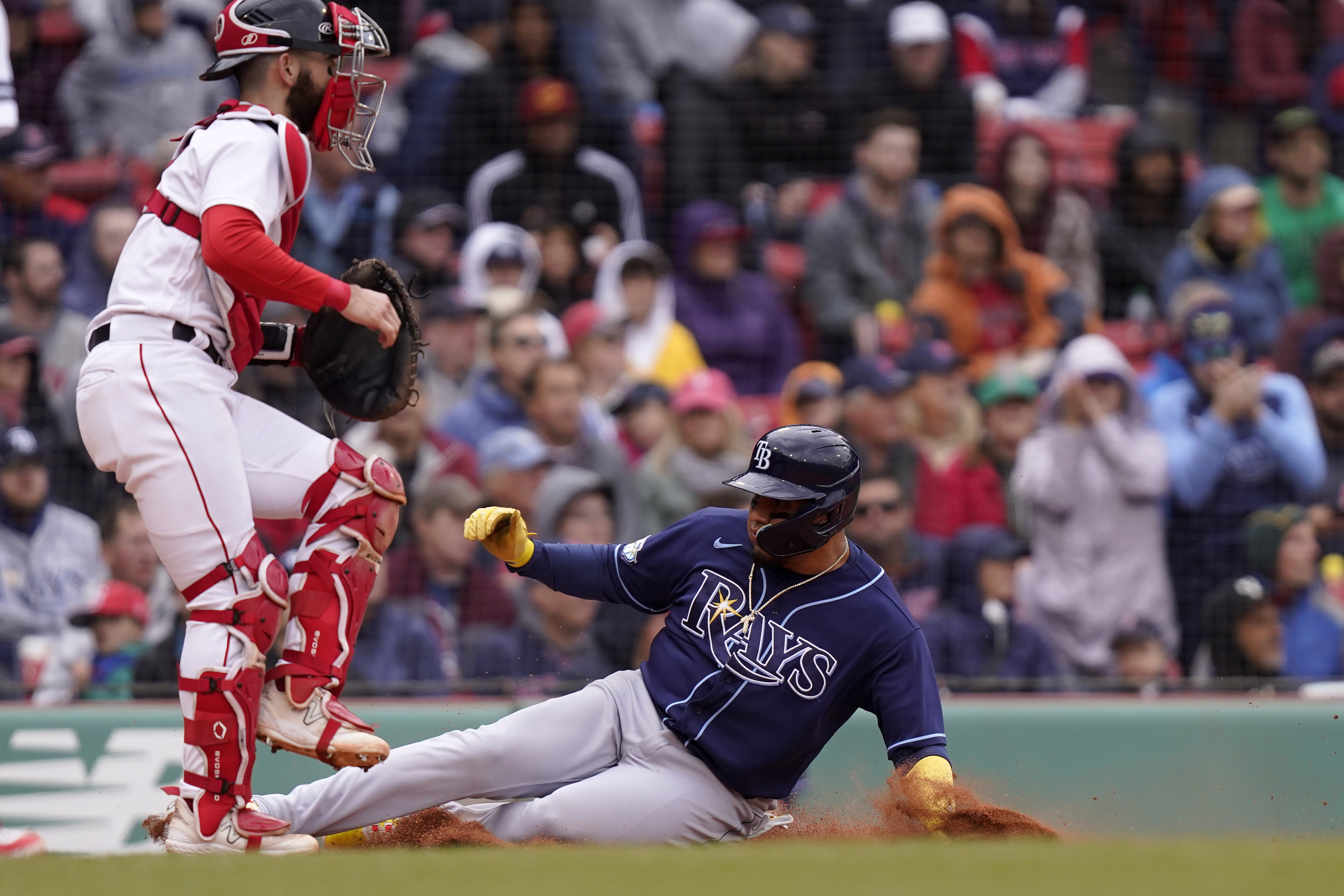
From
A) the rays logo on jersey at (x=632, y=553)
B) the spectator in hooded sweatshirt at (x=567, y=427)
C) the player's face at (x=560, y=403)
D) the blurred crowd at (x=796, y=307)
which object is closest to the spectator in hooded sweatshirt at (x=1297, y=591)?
the blurred crowd at (x=796, y=307)

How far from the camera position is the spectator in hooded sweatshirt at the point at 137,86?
29.8 ft

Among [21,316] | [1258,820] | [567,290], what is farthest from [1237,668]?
Result: [21,316]

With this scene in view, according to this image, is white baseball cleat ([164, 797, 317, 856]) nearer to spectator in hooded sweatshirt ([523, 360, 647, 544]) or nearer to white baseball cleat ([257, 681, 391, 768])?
white baseball cleat ([257, 681, 391, 768])

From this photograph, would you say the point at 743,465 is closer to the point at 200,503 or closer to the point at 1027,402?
the point at 1027,402

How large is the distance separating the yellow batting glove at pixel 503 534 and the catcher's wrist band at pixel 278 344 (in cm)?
77

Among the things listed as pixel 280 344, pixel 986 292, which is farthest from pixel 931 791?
pixel 986 292

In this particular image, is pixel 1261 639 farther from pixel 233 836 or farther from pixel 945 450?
pixel 233 836

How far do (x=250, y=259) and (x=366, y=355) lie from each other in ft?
2.42

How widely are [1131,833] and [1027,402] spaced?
2701 millimetres

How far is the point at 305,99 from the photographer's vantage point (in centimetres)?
443

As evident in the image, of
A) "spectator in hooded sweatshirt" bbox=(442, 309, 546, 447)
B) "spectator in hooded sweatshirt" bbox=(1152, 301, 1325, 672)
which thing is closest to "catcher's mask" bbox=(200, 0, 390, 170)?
"spectator in hooded sweatshirt" bbox=(442, 309, 546, 447)

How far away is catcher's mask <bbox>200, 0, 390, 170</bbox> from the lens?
170 inches

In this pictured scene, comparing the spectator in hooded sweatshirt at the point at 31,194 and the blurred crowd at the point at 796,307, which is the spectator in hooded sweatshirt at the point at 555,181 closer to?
the blurred crowd at the point at 796,307

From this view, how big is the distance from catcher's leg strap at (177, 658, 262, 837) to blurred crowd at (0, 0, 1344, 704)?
211 centimetres
